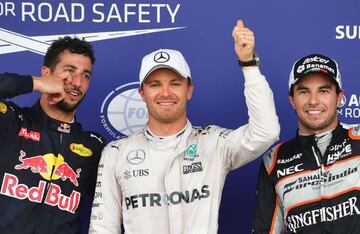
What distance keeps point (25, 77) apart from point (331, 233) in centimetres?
117

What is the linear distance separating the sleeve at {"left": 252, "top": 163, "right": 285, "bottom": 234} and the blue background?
54cm

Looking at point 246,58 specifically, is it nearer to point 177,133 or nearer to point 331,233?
point 177,133

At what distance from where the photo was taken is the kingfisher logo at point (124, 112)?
9.12 feet

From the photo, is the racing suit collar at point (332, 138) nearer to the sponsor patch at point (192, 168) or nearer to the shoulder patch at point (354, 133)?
the shoulder patch at point (354, 133)

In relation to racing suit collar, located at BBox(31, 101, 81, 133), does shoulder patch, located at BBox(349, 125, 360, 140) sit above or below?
below

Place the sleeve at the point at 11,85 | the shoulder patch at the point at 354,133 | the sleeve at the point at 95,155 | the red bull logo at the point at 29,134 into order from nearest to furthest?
the sleeve at the point at 11,85
the shoulder patch at the point at 354,133
the red bull logo at the point at 29,134
the sleeve at the point at 95,155

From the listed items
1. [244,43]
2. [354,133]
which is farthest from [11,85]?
[354,133]

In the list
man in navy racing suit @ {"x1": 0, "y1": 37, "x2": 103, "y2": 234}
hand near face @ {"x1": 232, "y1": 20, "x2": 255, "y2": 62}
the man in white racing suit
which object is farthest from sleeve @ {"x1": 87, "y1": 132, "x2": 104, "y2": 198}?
hand near face @ {"x1": 232, "y1": 20, "x2": 255, "y2": 62}

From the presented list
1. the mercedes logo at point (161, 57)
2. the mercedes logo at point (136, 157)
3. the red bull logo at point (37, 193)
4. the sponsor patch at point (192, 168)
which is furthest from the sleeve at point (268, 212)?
the red bull logo at point (37, 193)

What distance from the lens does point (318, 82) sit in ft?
7.13

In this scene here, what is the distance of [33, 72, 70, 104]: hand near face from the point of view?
2.14 meters

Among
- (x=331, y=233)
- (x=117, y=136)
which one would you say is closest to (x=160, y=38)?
(x=117, y=136)

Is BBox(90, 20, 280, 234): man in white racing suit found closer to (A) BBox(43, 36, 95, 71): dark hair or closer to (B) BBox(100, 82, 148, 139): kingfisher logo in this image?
(A) BBox(43, 36, 95, 71): dark hair

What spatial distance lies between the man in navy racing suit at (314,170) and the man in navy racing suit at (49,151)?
69 centimetres
